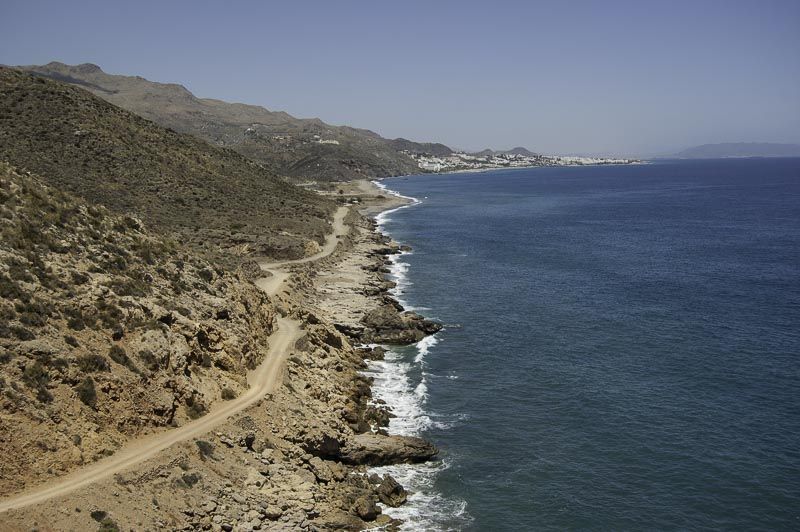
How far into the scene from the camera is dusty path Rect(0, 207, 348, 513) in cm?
2070

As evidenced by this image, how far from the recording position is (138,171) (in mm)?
73688

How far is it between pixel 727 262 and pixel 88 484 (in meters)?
76.8

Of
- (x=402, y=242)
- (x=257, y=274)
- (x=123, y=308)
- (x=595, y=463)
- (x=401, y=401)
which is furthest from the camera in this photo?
(x=402, y=242)

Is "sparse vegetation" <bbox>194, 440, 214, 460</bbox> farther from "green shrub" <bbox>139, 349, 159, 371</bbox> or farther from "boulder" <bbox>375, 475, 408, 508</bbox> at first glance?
"boulder" <bbox>375, 475, 408, 508</bbox>

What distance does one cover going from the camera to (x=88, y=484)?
21453mm

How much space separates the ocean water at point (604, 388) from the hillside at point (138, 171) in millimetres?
18216

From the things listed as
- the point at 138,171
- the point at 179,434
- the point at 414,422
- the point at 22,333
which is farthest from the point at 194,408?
the point at 138,171

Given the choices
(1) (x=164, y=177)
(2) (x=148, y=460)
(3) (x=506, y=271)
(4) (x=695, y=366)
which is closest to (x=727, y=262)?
(3) (x=506, y=271)

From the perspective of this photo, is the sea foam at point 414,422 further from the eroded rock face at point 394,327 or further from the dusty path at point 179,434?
the dusty path at point 179,434

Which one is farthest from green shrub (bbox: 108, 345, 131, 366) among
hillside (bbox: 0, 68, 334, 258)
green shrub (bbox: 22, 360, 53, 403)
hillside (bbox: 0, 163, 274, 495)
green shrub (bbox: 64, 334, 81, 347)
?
hillside (bbox: 0, 68, 334, 258)

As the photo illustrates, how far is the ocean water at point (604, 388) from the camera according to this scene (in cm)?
2878

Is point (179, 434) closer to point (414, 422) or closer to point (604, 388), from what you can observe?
point (414, 422)

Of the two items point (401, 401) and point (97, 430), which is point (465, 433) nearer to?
point (401, 401)

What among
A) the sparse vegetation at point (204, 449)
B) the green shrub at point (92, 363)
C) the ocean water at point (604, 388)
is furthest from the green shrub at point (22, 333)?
the ocean water at point (604, 388)
